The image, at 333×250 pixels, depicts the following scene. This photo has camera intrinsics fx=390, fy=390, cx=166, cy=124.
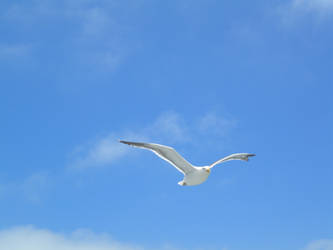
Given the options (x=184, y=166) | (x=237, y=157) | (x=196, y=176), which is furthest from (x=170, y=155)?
(x=237, y=157)

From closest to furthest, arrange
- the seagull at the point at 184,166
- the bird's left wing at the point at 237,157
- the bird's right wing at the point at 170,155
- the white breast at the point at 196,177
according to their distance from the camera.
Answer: the bird's right wing at the point at 170,155 < the seagull at the point at 184,166 < the white breast at the point at 196,177 < the bird's left wing at the point at 237,157

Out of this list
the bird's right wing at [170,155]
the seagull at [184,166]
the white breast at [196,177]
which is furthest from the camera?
the white breast at [196,177]

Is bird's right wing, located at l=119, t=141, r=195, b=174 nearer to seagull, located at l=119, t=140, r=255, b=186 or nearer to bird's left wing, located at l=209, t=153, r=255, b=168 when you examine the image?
seagull, located at l=119, t=140, r=255, b=186

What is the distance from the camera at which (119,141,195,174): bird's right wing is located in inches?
1123

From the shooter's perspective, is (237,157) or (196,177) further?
(237,157)

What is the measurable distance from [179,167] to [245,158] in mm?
7378

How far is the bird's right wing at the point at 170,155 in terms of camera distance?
28531mm

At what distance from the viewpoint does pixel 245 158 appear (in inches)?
1389

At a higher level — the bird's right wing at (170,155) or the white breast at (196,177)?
the bird's right wing at (170,155)

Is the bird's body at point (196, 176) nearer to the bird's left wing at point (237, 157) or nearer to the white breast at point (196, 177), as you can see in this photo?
the white breast at point (196, 177)

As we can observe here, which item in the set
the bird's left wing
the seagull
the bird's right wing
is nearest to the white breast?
the seagull

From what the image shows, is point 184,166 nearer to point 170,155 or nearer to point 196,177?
point 196,177

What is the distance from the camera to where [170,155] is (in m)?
30.0

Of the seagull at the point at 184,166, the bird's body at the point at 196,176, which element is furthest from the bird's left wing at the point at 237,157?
the bird's body at the point at 196,176
